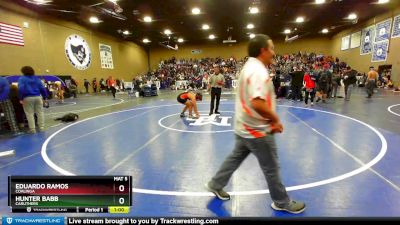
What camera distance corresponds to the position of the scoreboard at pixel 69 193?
200cm

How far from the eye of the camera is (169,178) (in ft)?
13.1

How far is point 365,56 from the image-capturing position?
Result: 2653cm

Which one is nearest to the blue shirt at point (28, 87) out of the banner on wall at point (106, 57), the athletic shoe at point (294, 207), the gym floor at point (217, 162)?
the gym floor at point (217, 162)

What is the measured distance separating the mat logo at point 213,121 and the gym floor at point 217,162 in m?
0.06

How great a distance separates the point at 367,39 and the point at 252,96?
30140 mm

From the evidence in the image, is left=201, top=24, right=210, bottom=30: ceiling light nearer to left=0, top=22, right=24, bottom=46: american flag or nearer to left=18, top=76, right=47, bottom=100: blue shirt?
left=0, top=22, right=24, bottom=46: american flag

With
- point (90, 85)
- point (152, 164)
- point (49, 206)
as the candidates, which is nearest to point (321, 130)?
point (152, 164)

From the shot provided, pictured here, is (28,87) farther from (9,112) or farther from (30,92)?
(9,112)

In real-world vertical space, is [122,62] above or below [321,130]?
above

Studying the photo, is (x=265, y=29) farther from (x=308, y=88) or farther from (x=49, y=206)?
(x=49, y=206)

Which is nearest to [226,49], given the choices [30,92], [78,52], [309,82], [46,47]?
[78,52]

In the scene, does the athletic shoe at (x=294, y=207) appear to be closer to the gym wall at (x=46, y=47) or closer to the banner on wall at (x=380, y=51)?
the gym wall at (x=46, y=47)

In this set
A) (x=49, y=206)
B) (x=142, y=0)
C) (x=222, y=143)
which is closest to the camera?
(x=49, y=206)

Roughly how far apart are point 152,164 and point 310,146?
343cm
